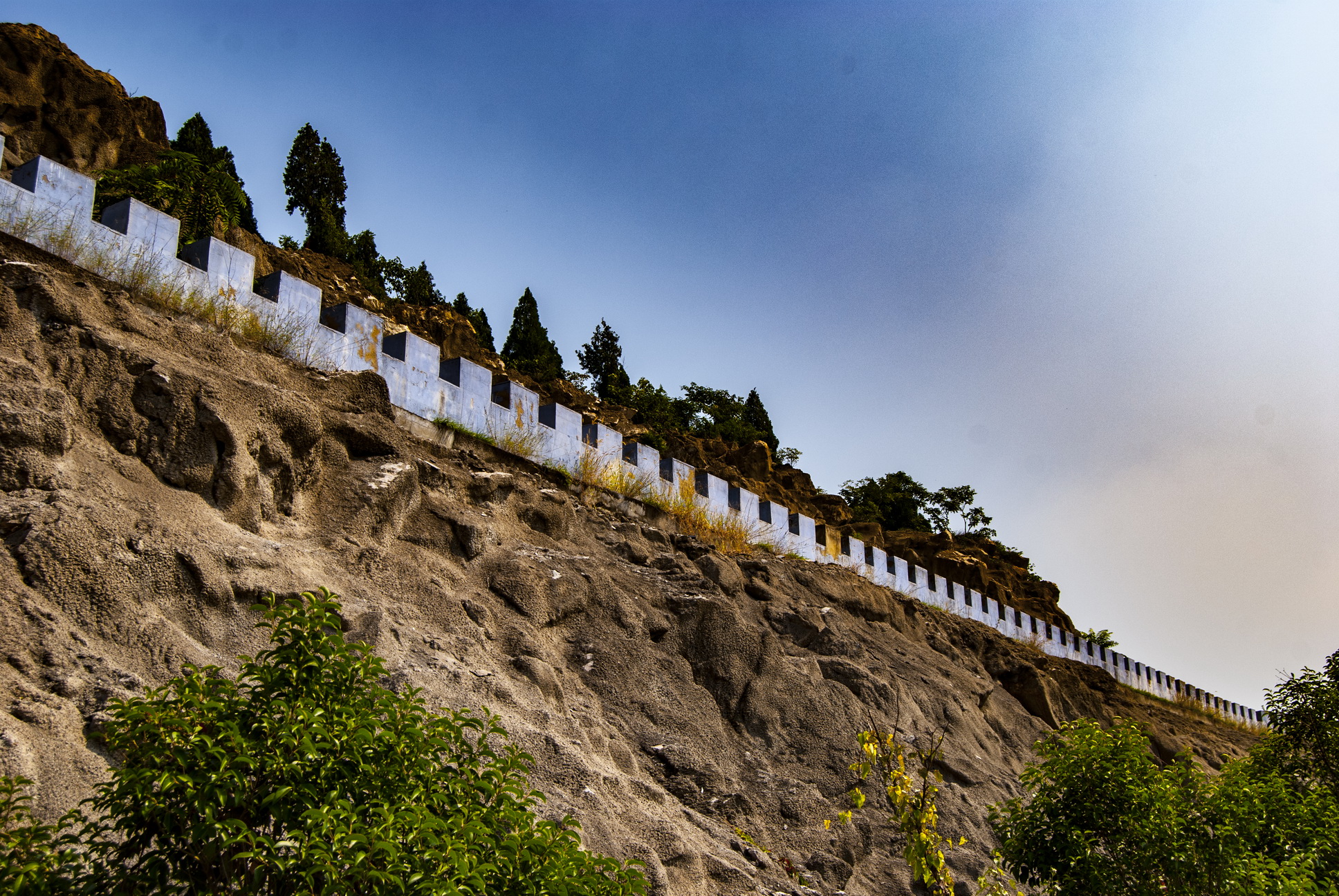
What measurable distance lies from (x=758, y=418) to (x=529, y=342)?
9299 mm

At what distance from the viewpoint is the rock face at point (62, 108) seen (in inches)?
786

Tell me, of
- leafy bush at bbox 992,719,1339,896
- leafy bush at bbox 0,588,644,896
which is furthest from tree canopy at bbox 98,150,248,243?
leafy bush at bbox 992,719,1339,896

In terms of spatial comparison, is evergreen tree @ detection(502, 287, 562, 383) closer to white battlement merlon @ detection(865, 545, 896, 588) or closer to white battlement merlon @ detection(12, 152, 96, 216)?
white battlement merlon @ detection(865, 545, 896, 588)

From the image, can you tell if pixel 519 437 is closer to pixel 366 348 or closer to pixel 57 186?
pixel 366 348

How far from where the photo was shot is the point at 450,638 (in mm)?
8359

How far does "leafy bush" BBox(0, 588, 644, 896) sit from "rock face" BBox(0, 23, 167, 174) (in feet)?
64.0

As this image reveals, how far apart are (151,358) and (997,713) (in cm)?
1278

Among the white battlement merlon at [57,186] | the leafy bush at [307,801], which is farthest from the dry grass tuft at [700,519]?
the leafy bush at [307,801]

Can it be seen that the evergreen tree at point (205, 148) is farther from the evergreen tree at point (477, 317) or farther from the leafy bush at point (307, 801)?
the leafy bush at point (307, 801)

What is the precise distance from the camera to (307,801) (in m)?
3.67

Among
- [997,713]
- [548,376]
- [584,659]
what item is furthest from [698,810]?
[548,376]

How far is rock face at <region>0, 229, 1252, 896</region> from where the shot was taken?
243 inches

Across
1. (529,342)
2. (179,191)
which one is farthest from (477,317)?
(179,191)

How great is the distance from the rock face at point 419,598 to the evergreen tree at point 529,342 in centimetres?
2111
